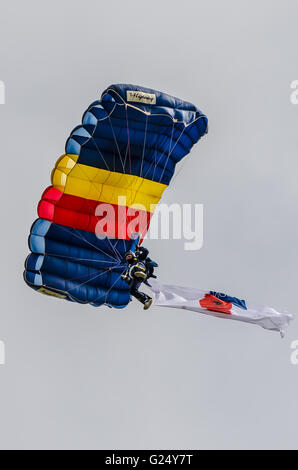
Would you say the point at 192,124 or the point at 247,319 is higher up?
the point at 192,124

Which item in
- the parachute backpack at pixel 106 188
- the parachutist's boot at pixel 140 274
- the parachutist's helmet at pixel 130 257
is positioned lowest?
the parachutist's boot at pixel 140 274

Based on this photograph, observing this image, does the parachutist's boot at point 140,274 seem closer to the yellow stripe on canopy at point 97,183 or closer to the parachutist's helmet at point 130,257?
the parachutist's helmet at point 130,257

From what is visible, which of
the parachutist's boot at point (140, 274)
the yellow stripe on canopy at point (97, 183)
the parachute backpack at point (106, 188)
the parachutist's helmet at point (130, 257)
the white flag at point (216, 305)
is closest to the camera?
the parachutist's boot at point (140, 274)

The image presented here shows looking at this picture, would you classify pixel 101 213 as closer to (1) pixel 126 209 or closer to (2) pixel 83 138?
(1) pixel 126 209

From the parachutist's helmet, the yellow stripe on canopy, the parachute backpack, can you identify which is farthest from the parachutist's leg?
the yellow stripe on canopy

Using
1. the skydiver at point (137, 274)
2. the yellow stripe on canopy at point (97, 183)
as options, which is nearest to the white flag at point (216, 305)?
the skydiver at point (137, 274)

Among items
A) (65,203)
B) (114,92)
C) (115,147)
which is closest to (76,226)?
(65,203)

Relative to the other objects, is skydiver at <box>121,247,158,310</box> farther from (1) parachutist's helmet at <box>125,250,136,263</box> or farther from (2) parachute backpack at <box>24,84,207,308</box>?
(2) parachute backpack at <box>24,84,207,308</box>
